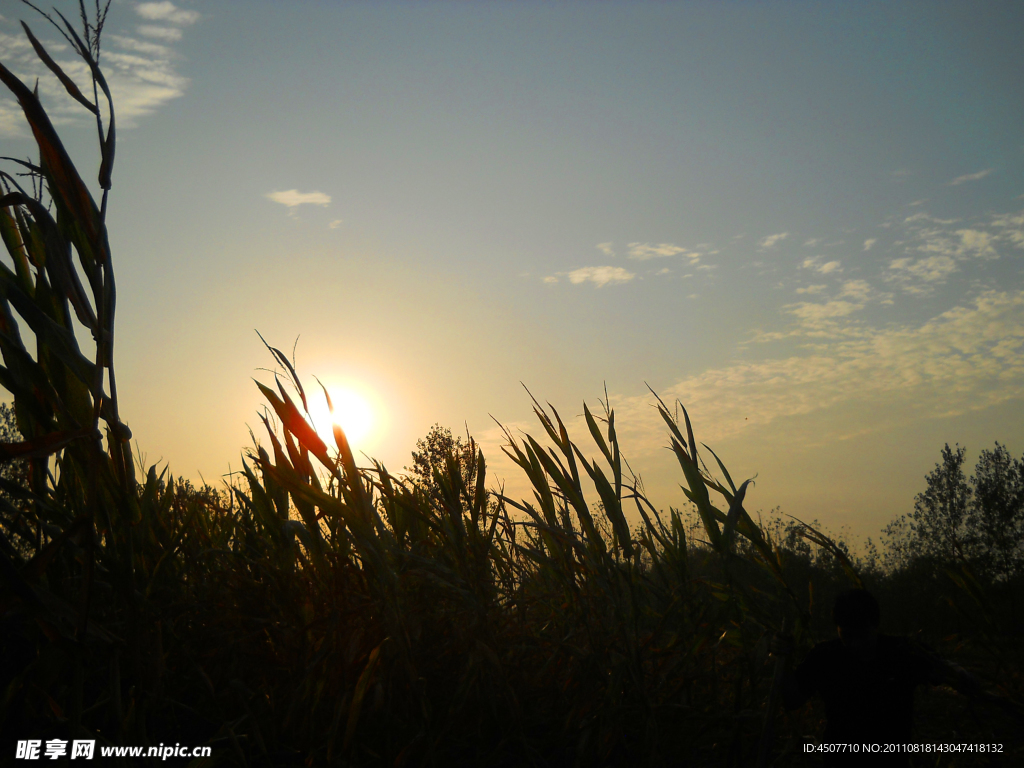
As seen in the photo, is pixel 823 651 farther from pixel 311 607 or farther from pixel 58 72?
pixel 58 72

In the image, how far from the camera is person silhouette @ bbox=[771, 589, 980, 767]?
7.39 ft

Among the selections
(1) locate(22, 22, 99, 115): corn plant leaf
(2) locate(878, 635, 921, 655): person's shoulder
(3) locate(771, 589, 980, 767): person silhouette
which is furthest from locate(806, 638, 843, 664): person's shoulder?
(1) locate(22, 22, 99, 115): corn plant leaf

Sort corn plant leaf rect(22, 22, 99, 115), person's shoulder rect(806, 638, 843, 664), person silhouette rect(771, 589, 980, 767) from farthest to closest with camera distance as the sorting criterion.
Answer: person's shoulder rect(806, 638, 843, 664) → person silhouette rect(771, 589, 980, 767) → corn plant leaf rect(22, 22, 99, 115)

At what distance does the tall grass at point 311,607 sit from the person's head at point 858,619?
0.22 metres

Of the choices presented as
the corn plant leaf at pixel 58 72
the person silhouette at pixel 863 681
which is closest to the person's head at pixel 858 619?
the person silhouette at pixel 863 681

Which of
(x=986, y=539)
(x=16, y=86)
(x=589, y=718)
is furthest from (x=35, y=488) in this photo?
(x=986, y=539)

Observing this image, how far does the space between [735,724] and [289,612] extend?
1528mm

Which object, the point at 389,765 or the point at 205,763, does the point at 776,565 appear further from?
the point at 205,763

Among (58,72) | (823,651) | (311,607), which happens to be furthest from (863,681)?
(58,72)

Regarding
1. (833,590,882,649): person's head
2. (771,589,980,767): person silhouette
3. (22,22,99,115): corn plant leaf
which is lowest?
(771,589,980,767): person silhouette

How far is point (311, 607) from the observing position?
7.04ft

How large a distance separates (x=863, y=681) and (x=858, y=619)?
236mm

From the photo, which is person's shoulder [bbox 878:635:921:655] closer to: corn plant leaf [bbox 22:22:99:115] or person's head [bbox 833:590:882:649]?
person's head [bbox 833:590:882:649]

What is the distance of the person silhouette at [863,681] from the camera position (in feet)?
7.39
